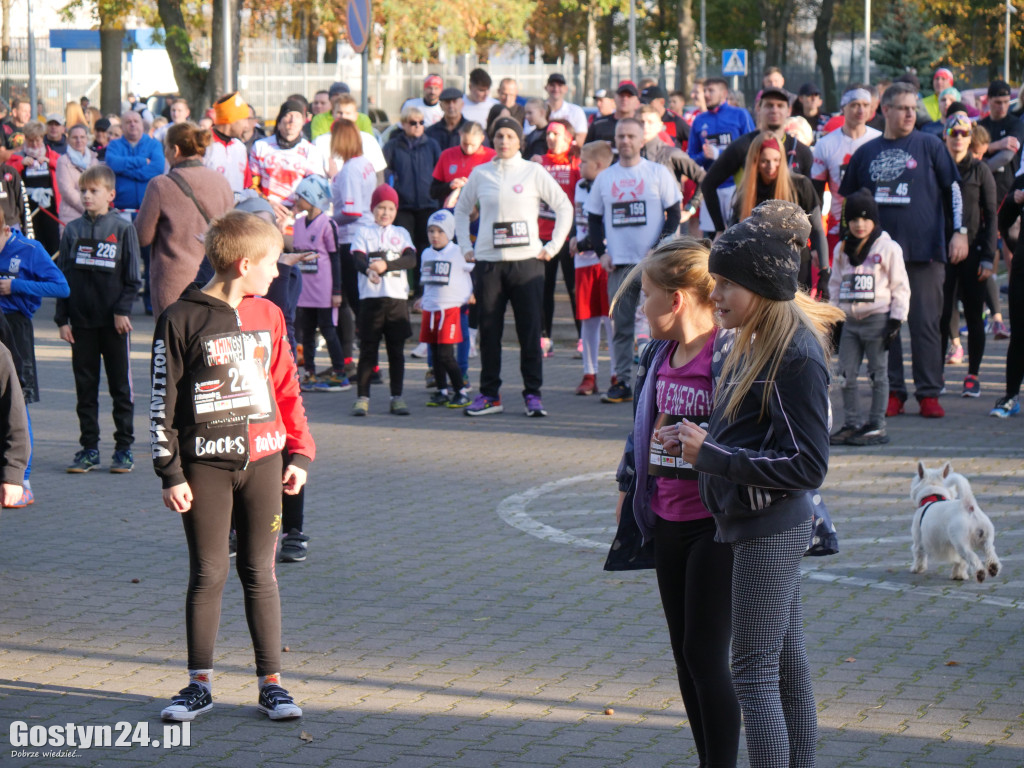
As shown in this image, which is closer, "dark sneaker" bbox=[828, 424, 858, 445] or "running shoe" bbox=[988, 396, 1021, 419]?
"dark sneaker" bbox=[828, 424, 858, 445]

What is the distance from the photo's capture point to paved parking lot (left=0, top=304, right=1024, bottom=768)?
4922mm

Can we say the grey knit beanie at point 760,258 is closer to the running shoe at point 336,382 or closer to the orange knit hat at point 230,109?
the orange knit hat at point 230,109

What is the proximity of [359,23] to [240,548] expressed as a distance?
1247cm

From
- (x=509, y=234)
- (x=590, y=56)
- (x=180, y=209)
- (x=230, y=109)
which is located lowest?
(x=509, y=234)

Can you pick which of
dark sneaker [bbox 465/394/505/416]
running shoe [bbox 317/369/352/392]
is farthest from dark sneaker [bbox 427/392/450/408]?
running shoe [bbox 317/369/352/392]

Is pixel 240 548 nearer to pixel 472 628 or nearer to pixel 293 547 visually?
pixel 472 628

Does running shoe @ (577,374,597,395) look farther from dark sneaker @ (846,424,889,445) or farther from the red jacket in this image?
the red jacket

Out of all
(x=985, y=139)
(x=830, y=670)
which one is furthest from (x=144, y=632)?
(x=985, y=139)

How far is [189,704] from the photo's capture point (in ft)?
16.8

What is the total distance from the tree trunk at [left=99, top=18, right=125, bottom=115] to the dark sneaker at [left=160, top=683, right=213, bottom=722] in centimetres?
3052

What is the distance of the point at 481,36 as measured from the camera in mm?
64312

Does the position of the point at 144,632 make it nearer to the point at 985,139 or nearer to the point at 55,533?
the point at 55,533

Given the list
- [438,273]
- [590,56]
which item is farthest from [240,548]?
[590,56]

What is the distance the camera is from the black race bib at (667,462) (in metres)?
4.18
